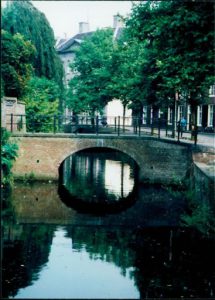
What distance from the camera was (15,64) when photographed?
26656 mm

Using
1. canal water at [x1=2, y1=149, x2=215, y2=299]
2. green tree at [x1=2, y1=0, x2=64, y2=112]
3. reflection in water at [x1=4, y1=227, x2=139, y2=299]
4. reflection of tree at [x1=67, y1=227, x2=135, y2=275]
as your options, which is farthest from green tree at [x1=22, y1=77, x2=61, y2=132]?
reflection in water at [x1=4, y1=227, x2=139, y2=299]

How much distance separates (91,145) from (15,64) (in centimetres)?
651

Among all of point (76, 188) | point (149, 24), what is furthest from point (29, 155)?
point (149, 24)

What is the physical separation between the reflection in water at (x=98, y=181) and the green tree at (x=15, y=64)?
17.6 feet

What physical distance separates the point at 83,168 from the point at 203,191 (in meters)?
15.7

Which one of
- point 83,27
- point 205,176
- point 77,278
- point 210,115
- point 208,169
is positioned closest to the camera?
point 77,278

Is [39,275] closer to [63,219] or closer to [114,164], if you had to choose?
[63,219]

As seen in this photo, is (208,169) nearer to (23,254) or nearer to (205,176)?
(205,176)

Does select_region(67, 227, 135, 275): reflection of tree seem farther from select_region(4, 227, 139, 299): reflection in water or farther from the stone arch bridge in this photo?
the stone arch bridge

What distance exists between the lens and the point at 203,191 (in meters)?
15.6

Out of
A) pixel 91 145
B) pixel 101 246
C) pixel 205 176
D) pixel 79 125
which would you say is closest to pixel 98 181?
pixel 91 145

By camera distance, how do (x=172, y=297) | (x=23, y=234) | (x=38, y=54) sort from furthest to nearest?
(x=38, y=54)
(x=23, y=234)
(x=172, y=297)

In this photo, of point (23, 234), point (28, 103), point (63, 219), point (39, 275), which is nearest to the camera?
point (39, 275)

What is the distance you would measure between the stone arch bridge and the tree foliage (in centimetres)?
958
